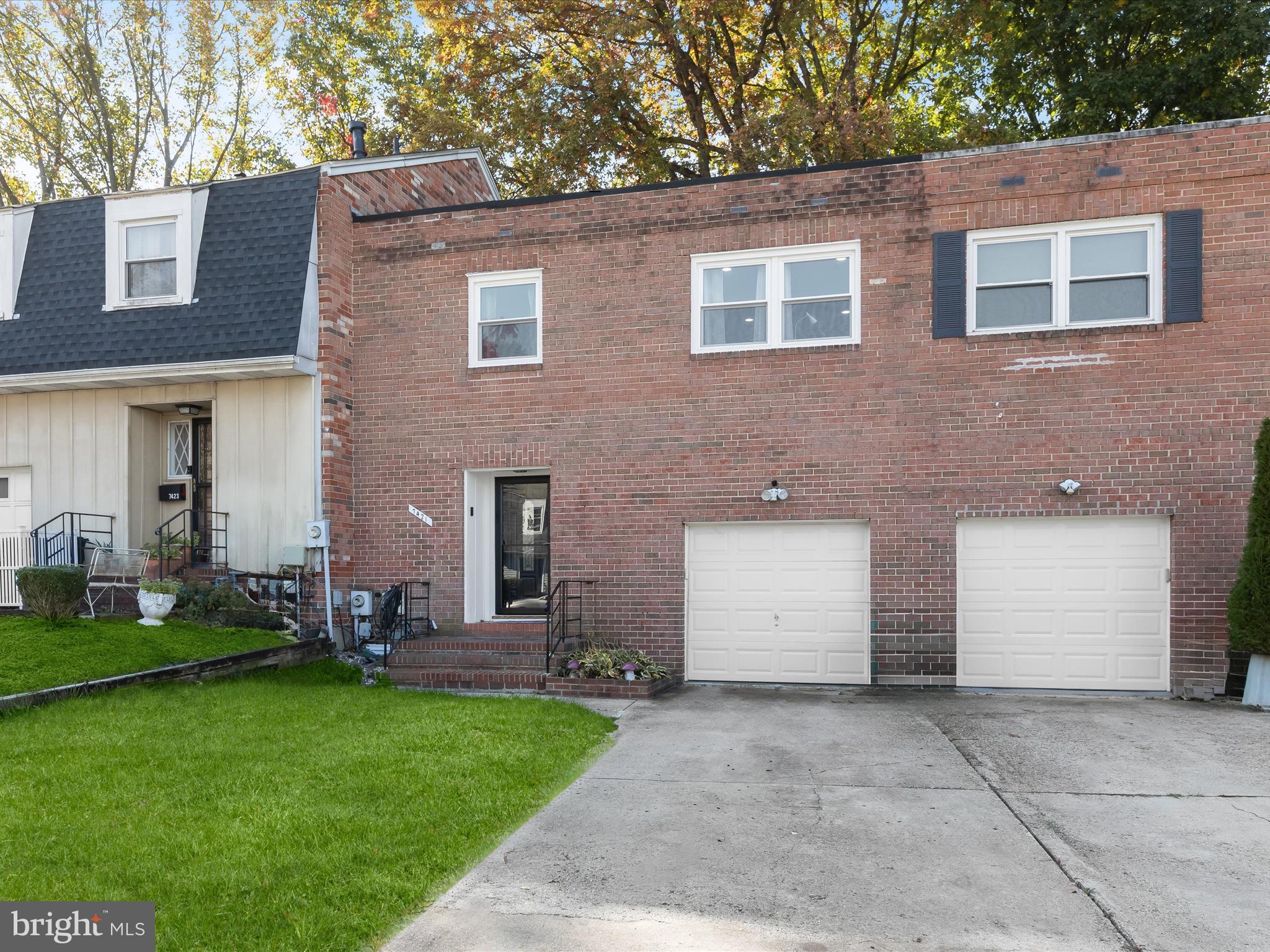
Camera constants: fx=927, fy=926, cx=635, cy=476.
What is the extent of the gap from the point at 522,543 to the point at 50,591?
17.3ft

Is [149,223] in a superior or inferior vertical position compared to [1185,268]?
superior

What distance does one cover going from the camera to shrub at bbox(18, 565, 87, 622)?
9648 mm

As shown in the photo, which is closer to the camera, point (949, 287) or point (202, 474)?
point (949, 287)

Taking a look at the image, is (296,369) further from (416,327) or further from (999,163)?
(999,163)

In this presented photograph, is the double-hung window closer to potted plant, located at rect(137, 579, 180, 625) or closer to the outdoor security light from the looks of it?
potted plant, located at rect(137, 579, 180, 625)

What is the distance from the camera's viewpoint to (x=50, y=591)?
9.65m

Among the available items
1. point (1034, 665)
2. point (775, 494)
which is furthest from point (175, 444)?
point (1034, 665)

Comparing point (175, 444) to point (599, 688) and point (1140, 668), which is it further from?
point (1140, 668)

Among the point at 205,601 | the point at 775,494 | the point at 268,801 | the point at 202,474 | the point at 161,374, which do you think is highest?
the point at 161,374

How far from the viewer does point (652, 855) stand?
481 cm

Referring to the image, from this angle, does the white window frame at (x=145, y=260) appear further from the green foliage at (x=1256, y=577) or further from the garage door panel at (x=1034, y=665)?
the green foliage at (x=1256, y=577)

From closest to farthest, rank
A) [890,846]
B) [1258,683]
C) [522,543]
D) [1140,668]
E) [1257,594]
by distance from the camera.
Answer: [890,846], [1257,594], [1258,683], [1140,668], [522,543]

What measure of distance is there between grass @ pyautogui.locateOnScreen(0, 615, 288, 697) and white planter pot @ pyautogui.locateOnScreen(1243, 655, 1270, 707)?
1037 cm

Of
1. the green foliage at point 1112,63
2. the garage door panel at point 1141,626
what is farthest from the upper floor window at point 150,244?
the green foliage at point 1112,63
